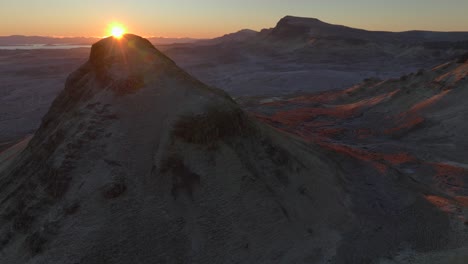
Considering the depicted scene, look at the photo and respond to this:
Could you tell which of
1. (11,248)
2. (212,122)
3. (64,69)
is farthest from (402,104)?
(64,69)

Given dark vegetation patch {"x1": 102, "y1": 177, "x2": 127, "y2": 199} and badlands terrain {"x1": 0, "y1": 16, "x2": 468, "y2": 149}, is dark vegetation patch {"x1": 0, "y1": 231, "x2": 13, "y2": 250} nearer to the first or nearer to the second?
dark vegetation patch {"x1": 102, "y1": 177, "x2": 127, "y2": 199}

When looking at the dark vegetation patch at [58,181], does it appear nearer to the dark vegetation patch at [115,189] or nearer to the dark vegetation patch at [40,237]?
the dark vegetation patch at [40,237]

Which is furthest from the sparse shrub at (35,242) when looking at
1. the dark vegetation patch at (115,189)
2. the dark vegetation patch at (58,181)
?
the dark vegetation patch at (115,189)

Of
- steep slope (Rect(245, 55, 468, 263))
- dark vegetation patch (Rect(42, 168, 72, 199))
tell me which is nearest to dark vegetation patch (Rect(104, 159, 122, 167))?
dark vegetation patch (Rect(42, 168, 72, 199))

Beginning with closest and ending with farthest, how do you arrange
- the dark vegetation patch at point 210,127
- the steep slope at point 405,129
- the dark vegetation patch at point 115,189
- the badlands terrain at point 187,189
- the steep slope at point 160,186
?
the steep slope at point 160,186
the badlands terrain at point 187,189
the dark vegetation patch at point 115,189
the dark vegetation patch at point 210,127
the steep slope at point 405,129

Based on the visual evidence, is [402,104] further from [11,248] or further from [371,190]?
[11,248]

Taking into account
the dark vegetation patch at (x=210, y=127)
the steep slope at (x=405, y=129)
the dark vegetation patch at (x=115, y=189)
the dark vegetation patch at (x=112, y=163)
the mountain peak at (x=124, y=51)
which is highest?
the mountain peak at (x=124, y=51)

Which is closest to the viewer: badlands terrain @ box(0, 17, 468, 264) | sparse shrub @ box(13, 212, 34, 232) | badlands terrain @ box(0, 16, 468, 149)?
badlands terrain @ box(0, 17, 468, 264)
